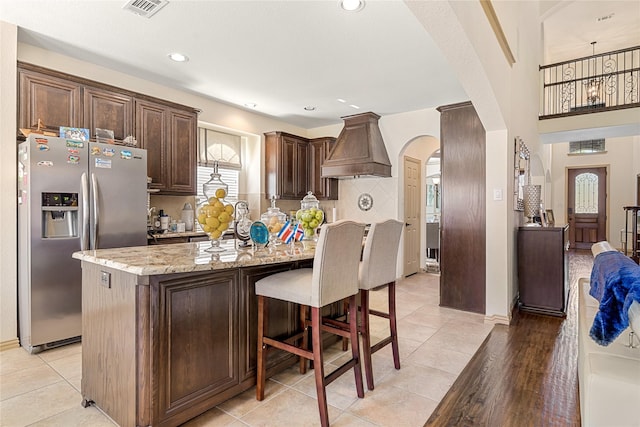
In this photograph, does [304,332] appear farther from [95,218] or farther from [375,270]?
[95,218]

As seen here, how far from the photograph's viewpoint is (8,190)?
9.51 ft

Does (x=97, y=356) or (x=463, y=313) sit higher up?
(x=97, y=356)

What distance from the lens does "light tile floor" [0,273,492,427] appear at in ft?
6.24

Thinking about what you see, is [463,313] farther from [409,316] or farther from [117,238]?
[117,238]

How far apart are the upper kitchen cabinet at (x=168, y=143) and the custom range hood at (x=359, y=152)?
2.25 meters

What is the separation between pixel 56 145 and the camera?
2857 mm

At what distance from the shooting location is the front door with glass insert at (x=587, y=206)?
9.44 meters

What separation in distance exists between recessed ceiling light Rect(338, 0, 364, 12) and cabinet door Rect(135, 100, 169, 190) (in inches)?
98.4

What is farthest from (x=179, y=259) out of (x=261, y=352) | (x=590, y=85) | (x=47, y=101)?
(x=590, y=85)

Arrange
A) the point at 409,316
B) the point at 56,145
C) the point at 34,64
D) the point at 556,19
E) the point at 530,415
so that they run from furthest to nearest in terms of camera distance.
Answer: the point at 556,19
the point at 409,316
the point at 34,64
the point at 56,145
the point at 530,415

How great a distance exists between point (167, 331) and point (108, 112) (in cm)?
287

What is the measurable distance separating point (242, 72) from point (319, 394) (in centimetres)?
345

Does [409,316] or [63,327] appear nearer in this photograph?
[63,327]

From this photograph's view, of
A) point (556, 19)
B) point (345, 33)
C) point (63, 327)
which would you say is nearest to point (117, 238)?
point (63, 327)
